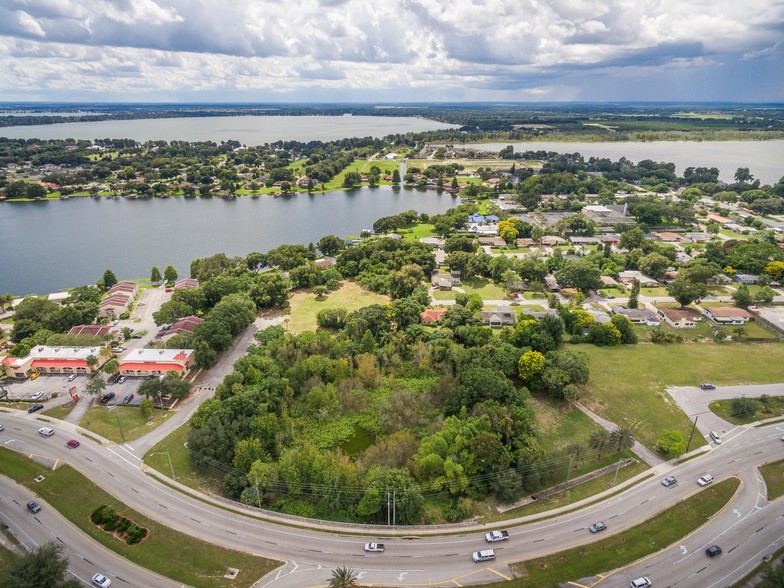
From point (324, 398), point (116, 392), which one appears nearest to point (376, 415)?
point (324, 398)

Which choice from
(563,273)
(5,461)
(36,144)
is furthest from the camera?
(36,144)

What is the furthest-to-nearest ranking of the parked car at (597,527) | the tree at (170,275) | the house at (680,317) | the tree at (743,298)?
1. the tree at (170,275)
2. the tree at (743,298)
3. the house at (680,317)
4. the parked car at (597,527)

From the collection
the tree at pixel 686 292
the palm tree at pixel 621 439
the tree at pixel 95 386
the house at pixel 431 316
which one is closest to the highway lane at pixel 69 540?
the tree at pixel 95 386

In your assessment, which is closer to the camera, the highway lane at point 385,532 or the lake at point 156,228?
the highway lane at point 385,532

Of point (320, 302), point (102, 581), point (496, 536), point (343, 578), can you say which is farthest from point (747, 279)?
point (102, 581)

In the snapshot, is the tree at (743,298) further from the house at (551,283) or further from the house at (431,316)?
the house at (431,316)

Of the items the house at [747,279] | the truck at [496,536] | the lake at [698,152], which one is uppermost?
the lake at [698,152]

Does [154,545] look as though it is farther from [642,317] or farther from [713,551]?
[642,317]

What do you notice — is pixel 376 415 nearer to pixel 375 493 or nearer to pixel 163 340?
pixel 375 493
